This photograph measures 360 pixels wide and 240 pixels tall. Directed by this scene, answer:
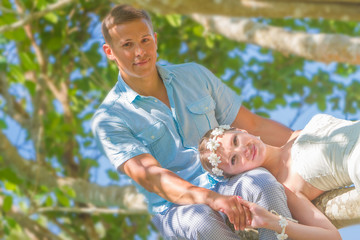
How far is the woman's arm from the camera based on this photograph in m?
1.89

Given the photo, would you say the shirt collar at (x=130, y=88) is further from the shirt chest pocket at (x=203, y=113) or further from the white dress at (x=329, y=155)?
the white dress at (x=329, y=155)

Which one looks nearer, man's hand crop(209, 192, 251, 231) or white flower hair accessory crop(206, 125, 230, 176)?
man's hand crop(209, 192, 251, 231)

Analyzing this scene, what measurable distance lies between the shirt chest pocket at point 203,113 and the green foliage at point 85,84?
1.98 metres

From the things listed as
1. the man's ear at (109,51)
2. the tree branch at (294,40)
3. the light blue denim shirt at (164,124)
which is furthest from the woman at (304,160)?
the tree branch at (294,40)

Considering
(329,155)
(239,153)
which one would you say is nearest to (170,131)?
(239,153)

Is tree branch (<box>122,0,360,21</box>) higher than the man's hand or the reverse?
higher

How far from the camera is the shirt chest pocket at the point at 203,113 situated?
250 centimetres

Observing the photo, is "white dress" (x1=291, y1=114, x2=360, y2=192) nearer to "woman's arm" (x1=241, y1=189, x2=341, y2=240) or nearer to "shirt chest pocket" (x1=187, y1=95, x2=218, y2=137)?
"woman's arm" (x1=241, y1=189, x2=341, y2=240)

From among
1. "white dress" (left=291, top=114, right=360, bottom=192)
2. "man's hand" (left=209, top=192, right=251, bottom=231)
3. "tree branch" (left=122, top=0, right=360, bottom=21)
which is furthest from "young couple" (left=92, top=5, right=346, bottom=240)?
"tree branch" (left=122, top=0, right=360, bottom=21)

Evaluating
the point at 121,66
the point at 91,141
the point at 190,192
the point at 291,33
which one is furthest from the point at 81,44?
the point at 190,192

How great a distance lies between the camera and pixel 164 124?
243 cm

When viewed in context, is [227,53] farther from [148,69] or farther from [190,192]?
[190,192]

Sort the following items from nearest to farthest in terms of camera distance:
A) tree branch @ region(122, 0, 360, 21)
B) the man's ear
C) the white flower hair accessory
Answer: tree branch @ region(122, 0, 360, 21), the white flower hair accessory, the man's ear

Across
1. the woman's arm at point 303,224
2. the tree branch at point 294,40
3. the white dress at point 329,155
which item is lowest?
the woman's arm at point 303,224
